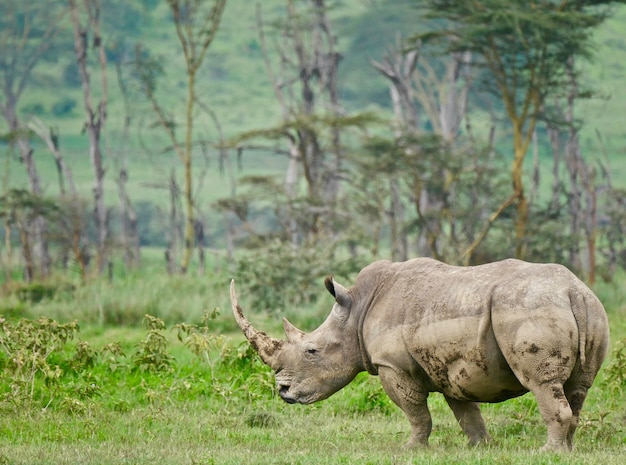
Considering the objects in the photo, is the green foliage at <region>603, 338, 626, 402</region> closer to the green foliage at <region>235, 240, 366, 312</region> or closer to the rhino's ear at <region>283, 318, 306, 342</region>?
the rhino's ear at <region>283, 318, 306, 342</region>

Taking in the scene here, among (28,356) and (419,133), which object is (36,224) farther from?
(28,356)

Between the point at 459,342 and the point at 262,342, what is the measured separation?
5.62ft

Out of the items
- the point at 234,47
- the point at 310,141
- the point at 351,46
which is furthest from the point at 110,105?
the point at 310,141

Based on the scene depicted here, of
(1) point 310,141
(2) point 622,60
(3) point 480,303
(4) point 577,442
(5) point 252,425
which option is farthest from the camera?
(2) point 622,60

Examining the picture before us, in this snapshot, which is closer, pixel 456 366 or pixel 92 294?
pixel 456 366

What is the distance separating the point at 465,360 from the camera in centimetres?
769

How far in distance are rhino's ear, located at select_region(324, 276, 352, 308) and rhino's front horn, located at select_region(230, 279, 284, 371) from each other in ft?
1.94

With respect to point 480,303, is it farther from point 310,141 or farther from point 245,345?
point 310,141

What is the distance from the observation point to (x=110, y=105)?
60594 mm

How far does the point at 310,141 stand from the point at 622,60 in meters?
33.8

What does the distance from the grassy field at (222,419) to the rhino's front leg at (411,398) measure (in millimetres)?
136

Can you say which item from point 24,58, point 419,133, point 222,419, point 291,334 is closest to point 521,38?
point 419,133

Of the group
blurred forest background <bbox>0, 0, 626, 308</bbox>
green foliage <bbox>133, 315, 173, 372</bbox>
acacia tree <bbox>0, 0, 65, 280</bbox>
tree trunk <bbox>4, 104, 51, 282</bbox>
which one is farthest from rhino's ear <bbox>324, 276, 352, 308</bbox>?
tree trunk <bbox>4, 104, 51, 282</bbox>

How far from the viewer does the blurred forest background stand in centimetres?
2269
